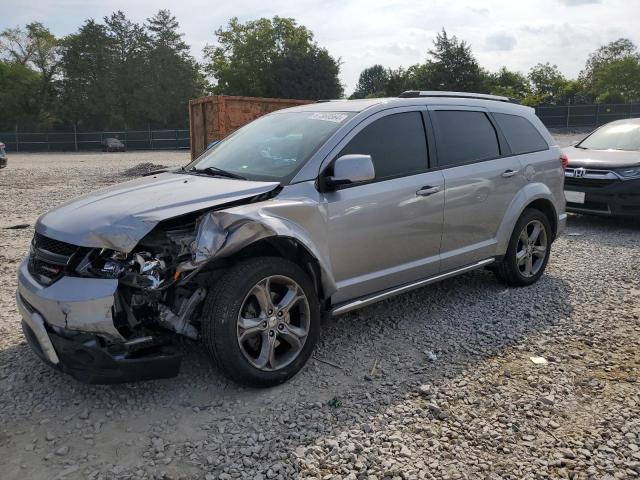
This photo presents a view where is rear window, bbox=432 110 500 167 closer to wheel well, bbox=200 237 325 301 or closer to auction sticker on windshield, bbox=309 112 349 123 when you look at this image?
auction sticker on windshield, bbox=309 112 349 123

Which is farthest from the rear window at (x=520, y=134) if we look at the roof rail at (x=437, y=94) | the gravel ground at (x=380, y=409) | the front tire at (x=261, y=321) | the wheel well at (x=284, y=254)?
the front tire at (x=261, y=321)

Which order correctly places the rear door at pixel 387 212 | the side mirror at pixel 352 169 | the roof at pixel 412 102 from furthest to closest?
the roof at pixel 412 102 < the rear door at pixel 387 212 < the side mirror at pixel 352 169

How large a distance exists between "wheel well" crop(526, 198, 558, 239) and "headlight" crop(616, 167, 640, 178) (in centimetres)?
329

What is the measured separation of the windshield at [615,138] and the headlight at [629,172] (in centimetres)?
98

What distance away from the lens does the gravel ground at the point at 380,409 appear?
111 inches

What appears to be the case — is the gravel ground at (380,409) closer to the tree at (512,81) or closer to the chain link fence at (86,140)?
the chain link fence at (86,140)

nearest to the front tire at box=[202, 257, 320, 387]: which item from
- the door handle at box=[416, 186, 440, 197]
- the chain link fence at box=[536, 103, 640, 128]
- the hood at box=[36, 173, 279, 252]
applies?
the hood at box=[36, 173, 279, 252]

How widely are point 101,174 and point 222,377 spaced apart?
683 inches

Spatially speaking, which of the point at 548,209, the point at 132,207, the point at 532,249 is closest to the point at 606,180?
the point at 548,209

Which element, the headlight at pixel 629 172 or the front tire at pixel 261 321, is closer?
the front tire at pixel 261 321

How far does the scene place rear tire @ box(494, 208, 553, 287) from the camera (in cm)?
536

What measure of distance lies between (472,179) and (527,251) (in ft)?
4.11

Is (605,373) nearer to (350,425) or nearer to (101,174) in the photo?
(350,425)

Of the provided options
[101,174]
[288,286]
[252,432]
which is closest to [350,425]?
[252,432]
